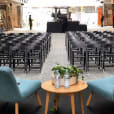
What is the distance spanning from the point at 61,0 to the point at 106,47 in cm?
2325

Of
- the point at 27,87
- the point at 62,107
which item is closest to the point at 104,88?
the point at 62,107

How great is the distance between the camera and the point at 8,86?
407 cm

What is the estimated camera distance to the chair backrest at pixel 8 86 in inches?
156

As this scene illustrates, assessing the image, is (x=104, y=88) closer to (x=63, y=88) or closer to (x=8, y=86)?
(x=63, y=88)

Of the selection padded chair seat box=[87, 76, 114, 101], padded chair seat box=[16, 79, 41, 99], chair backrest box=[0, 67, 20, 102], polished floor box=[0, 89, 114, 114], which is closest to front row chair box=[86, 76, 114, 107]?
padded chair seat box=[87, 76, 114, 101]

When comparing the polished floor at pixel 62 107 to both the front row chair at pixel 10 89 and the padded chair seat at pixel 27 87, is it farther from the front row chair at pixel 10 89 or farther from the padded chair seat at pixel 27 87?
the front row chair at pixel 10 89

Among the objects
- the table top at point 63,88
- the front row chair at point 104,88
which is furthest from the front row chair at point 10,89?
the front row chair at point 104,88

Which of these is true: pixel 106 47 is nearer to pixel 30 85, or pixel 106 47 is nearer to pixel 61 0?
pixel 30 85

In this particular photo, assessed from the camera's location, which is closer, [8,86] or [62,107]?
[8,86]

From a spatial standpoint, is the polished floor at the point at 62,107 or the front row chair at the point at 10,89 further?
the polished floor at the point at 62,107

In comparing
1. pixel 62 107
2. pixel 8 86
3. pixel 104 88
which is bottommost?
pixel 62 107

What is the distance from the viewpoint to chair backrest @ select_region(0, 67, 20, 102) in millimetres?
3973

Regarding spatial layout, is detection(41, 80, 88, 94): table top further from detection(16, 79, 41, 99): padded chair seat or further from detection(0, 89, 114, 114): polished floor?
detection(0, 89, 114, 114): polished floor

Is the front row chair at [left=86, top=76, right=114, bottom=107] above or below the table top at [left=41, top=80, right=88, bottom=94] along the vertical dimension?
below
